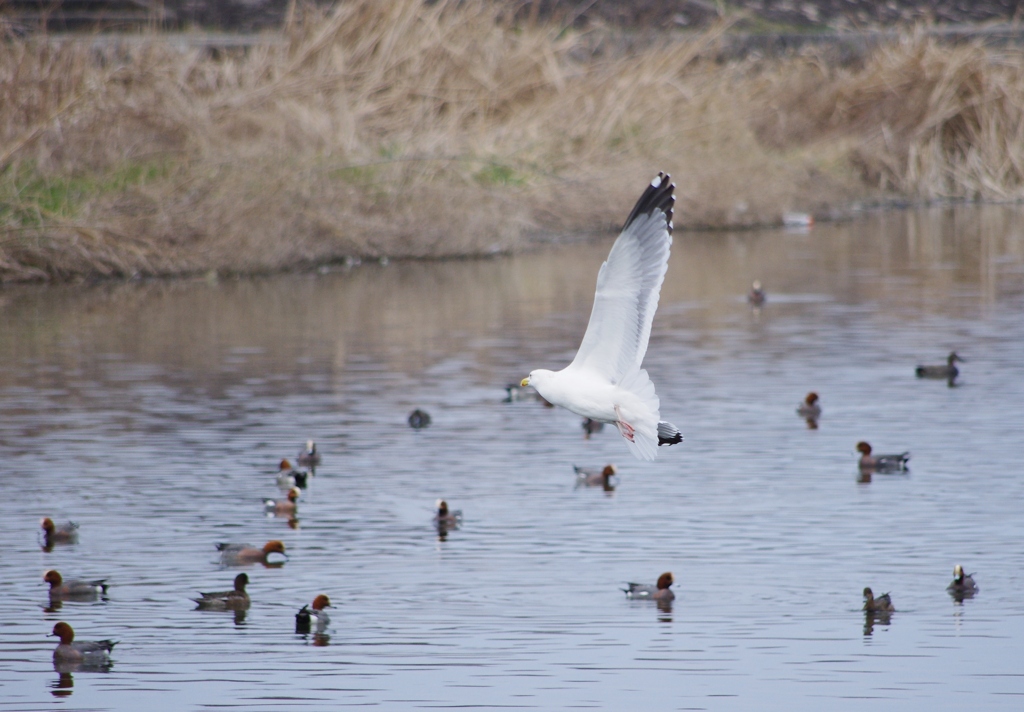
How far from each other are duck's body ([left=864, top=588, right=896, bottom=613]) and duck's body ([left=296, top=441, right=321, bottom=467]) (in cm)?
668

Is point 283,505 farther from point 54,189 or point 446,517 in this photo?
point 54,189

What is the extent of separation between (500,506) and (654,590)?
10.5 ft

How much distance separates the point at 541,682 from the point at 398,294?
1912 cm

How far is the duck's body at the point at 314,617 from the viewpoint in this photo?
12.3m

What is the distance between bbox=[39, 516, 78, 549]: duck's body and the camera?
48.1 ft

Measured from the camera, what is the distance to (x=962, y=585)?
12719 millimetres

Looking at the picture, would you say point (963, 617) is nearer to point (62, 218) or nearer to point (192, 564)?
point (192, 564)

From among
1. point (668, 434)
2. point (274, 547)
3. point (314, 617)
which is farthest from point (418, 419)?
point (668, 434)

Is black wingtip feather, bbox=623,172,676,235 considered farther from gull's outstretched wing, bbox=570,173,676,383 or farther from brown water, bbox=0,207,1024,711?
brown water, bbox=0,207,1024,711

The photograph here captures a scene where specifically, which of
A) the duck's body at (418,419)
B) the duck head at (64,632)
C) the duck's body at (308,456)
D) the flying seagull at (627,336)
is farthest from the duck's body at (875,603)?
the duck's body at (418,419)

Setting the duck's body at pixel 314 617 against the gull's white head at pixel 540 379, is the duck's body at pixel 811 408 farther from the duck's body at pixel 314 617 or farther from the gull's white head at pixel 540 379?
the gull's white head at pixel 540 379

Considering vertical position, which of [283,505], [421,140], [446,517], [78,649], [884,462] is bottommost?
[78,649]

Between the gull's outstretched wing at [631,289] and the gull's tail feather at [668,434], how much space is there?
48cm

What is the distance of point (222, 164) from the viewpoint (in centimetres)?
2972
